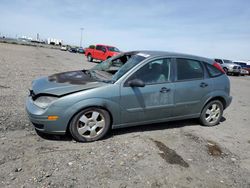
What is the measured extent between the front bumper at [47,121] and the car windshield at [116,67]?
40.5 inches

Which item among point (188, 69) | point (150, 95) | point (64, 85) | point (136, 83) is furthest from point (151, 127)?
point (64, 85)

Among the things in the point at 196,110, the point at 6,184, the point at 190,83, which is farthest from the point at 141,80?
the point at 6,184

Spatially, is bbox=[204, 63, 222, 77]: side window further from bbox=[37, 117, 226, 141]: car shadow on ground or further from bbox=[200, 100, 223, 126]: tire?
bbox=[37, 117, 226, 141]: car shadow on ground

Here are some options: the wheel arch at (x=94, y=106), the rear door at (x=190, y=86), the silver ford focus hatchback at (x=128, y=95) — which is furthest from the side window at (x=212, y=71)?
the wheel arch at (x=94, y=106)

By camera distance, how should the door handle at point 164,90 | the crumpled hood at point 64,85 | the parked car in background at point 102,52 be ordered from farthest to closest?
the parked car in background at point 102,52 → the door handle at point 164,90 → the crumpled hood at point 64,85

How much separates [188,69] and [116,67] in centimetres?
152

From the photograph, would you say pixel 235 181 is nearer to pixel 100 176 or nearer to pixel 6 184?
pixel 100 176

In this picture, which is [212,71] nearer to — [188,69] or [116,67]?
[188,69]

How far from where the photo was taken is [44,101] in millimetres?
3445

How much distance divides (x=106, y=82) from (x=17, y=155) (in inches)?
70.4

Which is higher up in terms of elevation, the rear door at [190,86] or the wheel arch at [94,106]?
the rear door at [190,86]

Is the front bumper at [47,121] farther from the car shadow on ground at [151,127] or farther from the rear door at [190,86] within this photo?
the rear door at [190,86]

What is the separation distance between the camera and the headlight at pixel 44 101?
11.1 ft

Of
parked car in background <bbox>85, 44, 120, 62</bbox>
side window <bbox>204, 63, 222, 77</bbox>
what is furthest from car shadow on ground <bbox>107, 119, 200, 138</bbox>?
parked car in background <bbox>85, 44, 120, 62</bbox>
